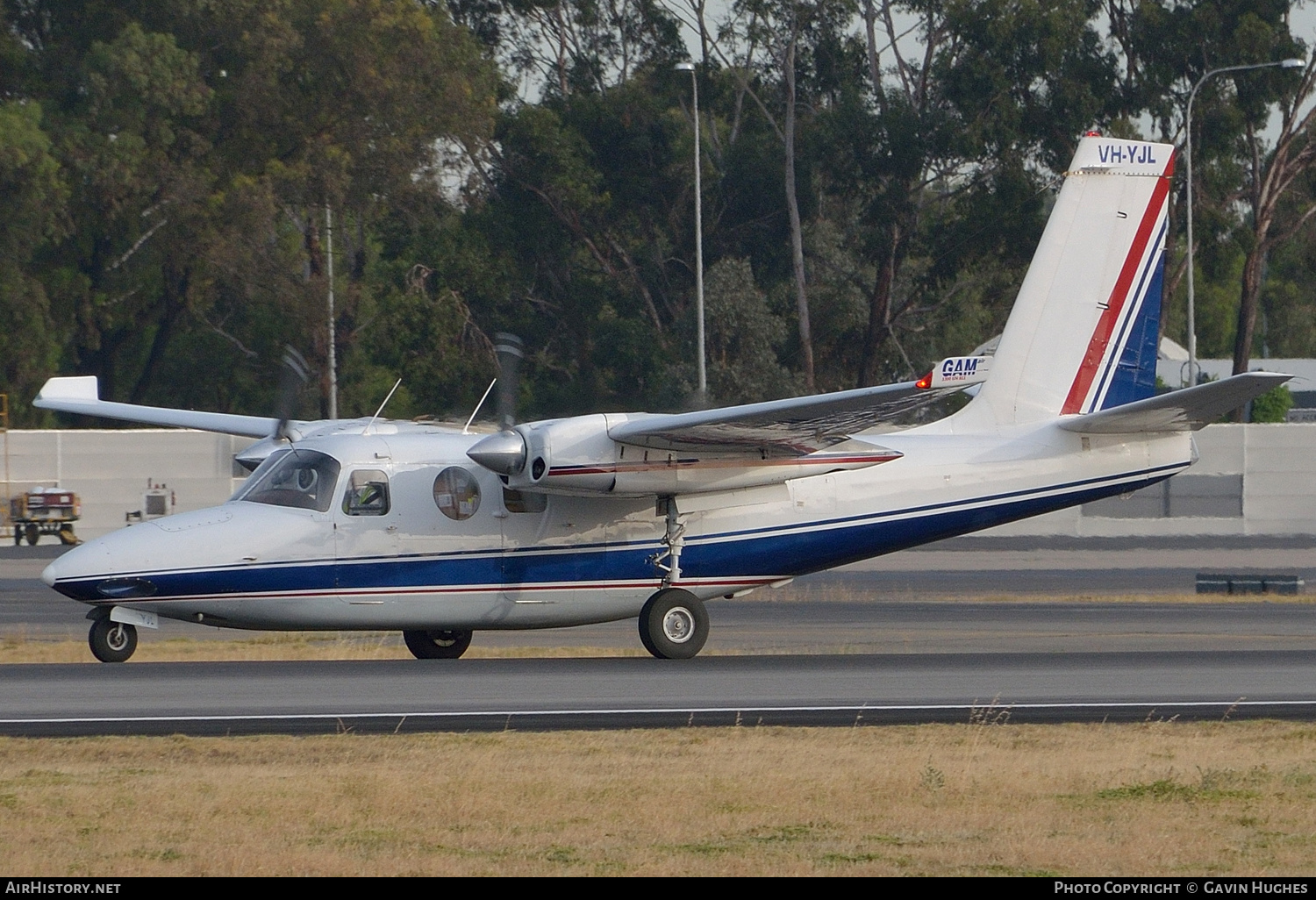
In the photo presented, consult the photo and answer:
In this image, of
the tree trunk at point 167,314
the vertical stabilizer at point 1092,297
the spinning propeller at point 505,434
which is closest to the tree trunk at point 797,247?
the tree trunk at point 167,314

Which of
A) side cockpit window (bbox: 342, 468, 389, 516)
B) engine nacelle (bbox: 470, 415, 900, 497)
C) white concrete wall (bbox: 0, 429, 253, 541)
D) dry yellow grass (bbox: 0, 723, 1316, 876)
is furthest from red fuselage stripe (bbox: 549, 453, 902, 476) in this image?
white concrete wall (bbox: 0, 429, 253, 541)

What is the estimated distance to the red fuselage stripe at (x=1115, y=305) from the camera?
19969mm

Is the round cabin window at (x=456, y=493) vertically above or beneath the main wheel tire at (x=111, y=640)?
above

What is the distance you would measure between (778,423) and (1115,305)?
598 centimetres

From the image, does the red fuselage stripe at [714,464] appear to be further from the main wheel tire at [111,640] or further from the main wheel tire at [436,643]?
the main wheel tire at [111,640]

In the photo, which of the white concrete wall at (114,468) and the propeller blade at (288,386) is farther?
the white concrete wall at (114,468)

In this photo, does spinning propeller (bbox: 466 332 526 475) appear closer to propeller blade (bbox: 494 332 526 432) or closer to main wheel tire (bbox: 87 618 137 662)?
propeller blade (bbox: 494 332 526 432)

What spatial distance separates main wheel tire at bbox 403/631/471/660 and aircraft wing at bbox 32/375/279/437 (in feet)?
12.4

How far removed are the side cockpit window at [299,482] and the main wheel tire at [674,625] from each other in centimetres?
362

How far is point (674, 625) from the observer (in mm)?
17953

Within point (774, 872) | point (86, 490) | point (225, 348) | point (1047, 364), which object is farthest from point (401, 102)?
point (774, 872)

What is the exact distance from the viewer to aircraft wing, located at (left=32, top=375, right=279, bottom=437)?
21.5 meters

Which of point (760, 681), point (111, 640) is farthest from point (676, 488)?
point (111, 640)

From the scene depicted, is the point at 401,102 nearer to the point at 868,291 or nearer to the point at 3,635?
the point at 868,291
